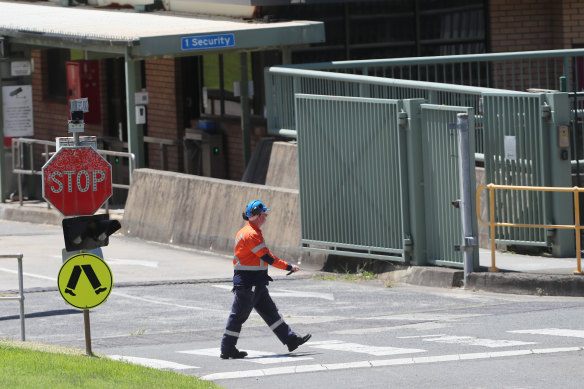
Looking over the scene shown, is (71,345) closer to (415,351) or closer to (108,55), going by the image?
(415,351)

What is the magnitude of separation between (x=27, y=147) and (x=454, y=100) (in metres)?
10.3

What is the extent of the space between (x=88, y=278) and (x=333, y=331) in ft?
10.2

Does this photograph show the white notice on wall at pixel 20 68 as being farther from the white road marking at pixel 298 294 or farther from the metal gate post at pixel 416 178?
the metal gate post at pixel 416 178

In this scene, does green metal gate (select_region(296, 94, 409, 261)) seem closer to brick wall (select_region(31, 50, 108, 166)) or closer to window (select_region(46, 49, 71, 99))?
brick wall (select_region(31, 50, 108, 166))

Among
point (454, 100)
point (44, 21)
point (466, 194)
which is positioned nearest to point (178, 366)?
point (466, 194)

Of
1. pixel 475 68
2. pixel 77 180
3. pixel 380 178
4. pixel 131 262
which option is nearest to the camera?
pixel 77 180

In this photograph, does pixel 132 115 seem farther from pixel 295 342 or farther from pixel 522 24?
pixel 295 342

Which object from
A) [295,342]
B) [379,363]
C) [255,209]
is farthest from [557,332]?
[255,209]

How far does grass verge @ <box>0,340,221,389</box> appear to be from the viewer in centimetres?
1090

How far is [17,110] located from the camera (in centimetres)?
2734

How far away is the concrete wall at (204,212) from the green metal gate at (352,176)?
0.62m

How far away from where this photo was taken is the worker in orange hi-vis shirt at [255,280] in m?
13.3

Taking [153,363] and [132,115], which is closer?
[153,363]

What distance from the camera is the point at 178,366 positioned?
495 inches
